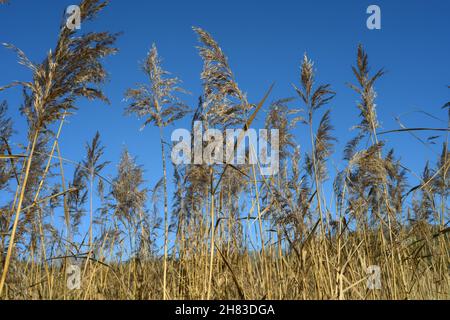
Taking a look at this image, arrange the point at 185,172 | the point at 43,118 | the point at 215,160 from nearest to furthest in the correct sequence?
1. the point at 43,118
2. the point at 215,160
3. the point at 185,172

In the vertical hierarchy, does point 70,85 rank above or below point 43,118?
above

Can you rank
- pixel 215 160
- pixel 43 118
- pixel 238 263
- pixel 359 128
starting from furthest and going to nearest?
pixel 359 128, pixel 238 263, pixel 215 160, pixel 43 118

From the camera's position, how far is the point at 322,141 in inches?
172

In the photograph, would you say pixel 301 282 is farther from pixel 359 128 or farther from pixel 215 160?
pixel 359 128

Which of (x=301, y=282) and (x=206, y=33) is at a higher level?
(x=206, y=33)

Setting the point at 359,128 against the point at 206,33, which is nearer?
the point at 206,33

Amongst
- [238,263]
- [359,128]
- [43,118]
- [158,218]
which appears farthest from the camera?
[158,218]

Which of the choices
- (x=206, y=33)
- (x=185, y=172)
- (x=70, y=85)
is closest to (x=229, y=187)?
(x=185, y=172)
